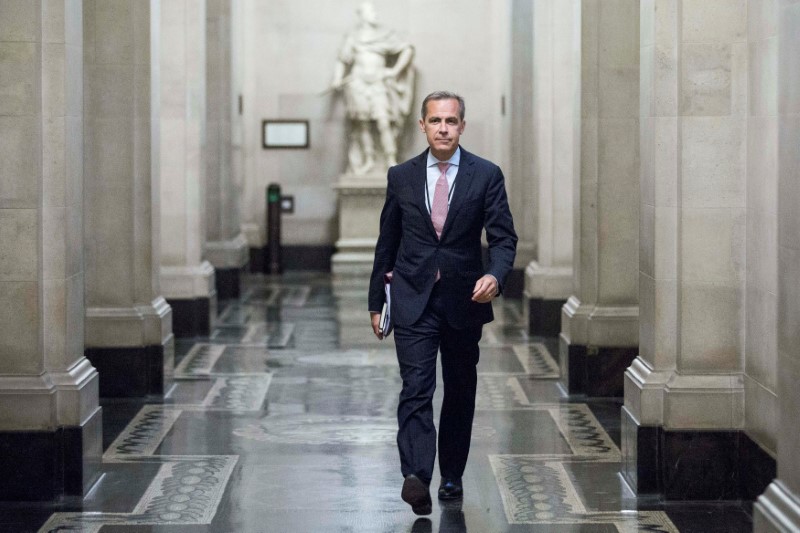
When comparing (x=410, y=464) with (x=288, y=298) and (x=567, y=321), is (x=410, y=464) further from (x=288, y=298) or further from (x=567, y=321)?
(x=288, y=298)

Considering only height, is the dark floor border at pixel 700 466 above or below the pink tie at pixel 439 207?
below

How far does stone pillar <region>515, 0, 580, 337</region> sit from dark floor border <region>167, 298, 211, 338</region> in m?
3.37

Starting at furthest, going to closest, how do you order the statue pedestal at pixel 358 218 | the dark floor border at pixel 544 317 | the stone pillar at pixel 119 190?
the statue pedestal at pixel 358 218, the dark floor border at pixel 544 317, the stone pillar at pixel 119 190

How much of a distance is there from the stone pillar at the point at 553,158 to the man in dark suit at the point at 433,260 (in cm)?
687

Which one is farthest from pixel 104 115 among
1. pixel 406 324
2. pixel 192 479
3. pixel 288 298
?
pixel 288 298

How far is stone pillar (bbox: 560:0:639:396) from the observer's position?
11477 mm

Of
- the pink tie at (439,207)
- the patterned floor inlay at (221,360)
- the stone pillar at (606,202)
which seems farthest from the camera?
the patterned floor inlay at (221,360)

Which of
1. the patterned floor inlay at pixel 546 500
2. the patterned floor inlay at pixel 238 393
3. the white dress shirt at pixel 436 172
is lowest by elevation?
the patterned floor inlay at pixel 546 500

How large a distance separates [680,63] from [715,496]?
2.37 meters

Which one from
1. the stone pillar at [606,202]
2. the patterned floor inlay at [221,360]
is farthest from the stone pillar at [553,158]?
the patterned floor inlay at [221,360]

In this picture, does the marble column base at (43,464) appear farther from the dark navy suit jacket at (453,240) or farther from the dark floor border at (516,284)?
the dark floor border at (516,284)

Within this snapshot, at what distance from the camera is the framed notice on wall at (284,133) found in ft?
79.3

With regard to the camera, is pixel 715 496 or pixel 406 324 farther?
pixel 715 496

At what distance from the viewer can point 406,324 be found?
7.70m
